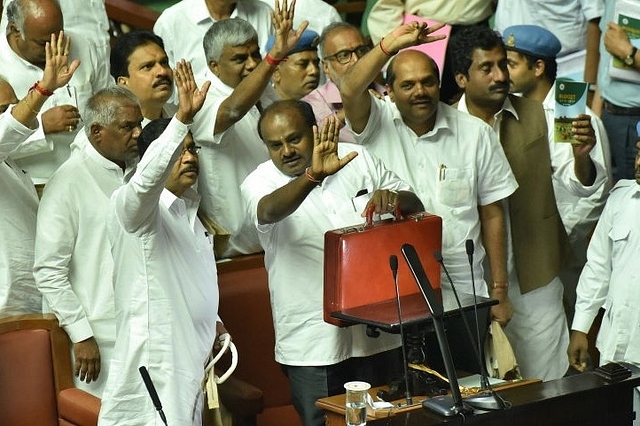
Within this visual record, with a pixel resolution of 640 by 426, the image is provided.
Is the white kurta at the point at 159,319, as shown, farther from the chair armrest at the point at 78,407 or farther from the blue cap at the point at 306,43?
the blue cap at the point at 306,43

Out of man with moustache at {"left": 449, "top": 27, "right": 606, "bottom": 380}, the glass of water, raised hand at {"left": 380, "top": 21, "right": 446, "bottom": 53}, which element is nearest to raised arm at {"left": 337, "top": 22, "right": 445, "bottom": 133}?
raised hand at {"left": 380, "top": 21, "right": 446, "bottom": 53}

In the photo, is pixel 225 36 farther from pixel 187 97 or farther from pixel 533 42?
pixel 187 97

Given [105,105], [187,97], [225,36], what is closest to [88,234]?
[105,105]

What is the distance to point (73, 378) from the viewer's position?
4.82 metres

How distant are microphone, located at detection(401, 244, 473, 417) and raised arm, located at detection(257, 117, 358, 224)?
58cm

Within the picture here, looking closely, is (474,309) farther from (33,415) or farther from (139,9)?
(139,9)

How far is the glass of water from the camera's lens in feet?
12.5

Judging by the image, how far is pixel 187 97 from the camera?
4.02 meters

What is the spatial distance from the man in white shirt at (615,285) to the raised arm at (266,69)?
133cm

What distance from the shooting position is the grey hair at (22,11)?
5.27m

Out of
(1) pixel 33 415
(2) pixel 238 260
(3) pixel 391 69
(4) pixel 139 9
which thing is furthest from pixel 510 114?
(4) pixel 139 9

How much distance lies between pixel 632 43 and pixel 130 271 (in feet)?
8.60

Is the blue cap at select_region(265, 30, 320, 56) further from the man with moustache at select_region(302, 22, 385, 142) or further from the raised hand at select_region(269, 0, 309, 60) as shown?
the raised hand at select_region(269, 0, 309, 60)

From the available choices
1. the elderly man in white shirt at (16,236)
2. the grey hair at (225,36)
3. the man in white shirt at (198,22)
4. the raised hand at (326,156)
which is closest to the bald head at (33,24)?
the elderly man in white shirt at (16,236)
